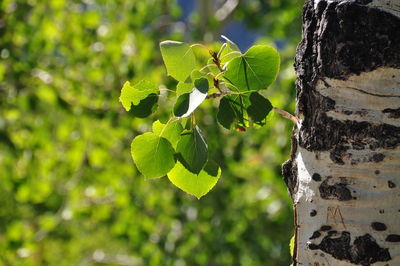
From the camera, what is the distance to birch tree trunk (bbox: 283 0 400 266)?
62 cm

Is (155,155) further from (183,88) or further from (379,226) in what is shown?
(379,226)

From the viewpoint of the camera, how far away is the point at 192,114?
699 mm

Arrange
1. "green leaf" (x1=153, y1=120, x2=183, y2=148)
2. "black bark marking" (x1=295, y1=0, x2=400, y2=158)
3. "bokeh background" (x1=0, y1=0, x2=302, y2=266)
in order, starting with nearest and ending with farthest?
"black bark marking" (x1=295, y1=0, x2=400, y2=158) → "green leaf" (x1=153, y1=120, x2=183, y2=148) → "bokeh background" (x1=0, y1=0, x2=302, y2=266)

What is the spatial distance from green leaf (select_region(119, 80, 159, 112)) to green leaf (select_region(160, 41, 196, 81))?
0.03m

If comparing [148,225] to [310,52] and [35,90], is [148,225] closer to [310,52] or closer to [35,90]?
[35,90]

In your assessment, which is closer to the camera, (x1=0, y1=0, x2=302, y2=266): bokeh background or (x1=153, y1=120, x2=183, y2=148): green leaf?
(x1=153, y1=120, x2=183, y2=148): green leaf

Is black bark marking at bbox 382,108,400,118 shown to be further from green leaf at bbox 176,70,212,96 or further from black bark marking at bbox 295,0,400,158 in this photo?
green leaf at bbox 176,70,212,96

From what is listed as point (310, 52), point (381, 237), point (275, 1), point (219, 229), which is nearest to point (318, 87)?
point (310, 52)

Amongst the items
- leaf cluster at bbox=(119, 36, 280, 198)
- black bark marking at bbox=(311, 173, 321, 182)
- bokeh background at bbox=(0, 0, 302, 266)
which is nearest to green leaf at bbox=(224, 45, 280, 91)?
leaf cluster at bbox=(119, 36, 280, 198)

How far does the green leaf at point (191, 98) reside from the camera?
65cm

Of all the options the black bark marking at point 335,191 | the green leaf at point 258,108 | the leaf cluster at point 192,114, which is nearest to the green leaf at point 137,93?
the leaf cluster at point 192,114

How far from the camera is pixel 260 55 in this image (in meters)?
0.71

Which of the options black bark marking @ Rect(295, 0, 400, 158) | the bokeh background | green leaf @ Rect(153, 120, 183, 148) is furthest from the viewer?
the bokeh background

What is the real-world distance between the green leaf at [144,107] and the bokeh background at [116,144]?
1.58m
